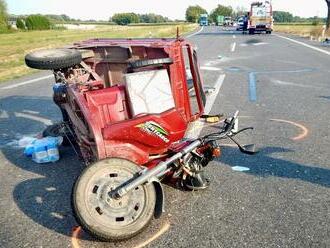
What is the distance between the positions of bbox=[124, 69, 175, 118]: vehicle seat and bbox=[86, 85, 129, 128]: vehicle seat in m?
0.12

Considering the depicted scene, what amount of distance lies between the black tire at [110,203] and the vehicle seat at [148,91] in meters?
0.78

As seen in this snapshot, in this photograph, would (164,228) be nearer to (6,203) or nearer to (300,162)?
(6,203)

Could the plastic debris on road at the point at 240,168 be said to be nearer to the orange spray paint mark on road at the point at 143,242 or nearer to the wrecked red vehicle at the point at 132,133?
the wrecked red vehicle at the point at 132,133

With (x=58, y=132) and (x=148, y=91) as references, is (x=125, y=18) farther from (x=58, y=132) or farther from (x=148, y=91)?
(x=148, y=91)

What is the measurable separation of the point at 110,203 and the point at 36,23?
7341 cm

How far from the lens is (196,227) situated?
3.65 metres

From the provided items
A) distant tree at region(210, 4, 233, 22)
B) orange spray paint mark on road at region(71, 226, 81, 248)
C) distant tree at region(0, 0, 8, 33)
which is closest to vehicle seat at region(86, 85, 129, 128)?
orange spray paint mark on road at region(71, 226, 81, 248)

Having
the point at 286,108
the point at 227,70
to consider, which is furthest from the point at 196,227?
the point at 227,70

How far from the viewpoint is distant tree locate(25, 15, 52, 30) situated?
70.1 metres

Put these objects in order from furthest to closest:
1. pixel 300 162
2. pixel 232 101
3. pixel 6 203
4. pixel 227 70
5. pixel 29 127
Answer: pixel 227 70
pixel 232 101
pixel 29 127
pixel 300 162
pixel 6 203

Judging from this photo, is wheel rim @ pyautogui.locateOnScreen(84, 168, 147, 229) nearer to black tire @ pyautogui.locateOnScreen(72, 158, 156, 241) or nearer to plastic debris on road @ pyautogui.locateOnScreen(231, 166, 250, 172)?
black tire @ pyautogui.locateOnScreen(72, 158, 156, 241)

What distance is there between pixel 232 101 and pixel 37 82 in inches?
255

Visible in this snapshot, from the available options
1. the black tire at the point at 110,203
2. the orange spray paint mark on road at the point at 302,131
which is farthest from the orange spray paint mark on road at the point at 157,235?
the orange spray paint mark on road at the point at 302,131

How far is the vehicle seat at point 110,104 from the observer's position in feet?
13.4
